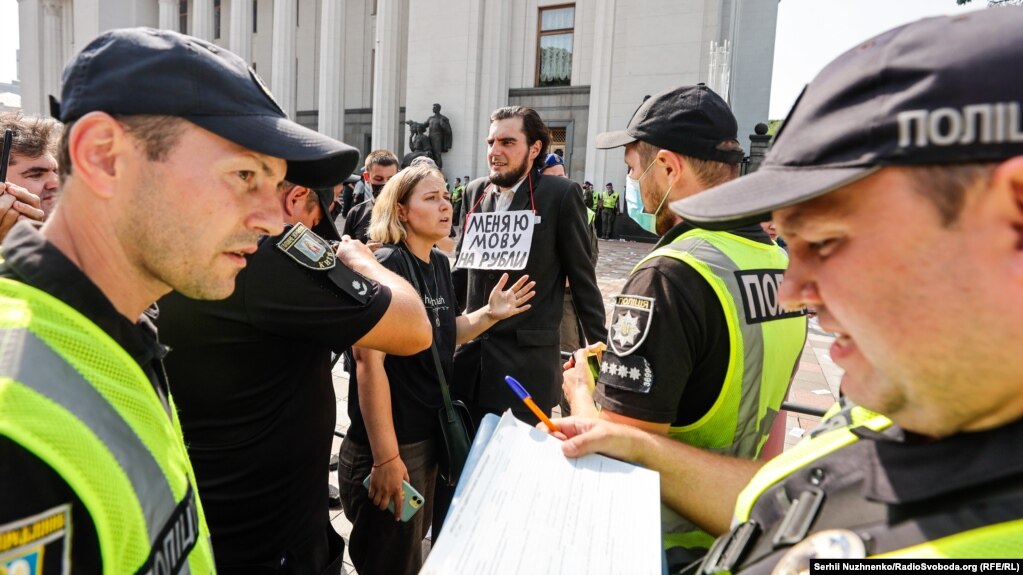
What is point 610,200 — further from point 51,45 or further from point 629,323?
point 51,45

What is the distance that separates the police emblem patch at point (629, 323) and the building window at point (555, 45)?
19927 mm

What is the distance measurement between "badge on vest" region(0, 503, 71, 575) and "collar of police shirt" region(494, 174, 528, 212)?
2.74 m

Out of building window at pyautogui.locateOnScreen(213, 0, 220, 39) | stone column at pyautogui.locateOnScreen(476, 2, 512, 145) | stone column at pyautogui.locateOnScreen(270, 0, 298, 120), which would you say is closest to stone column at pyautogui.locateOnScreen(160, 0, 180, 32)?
building window at pyautogui.locateOnScreen(213, 0, 220, 39)

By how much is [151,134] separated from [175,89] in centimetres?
9

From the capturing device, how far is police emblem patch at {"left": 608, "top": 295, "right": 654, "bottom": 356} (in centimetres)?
141

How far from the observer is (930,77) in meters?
0.61

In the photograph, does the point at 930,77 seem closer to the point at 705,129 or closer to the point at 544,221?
the point at 705,129

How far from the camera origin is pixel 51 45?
115ft

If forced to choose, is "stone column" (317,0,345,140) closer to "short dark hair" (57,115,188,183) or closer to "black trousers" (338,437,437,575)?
"black trousers" (338,437,437,575)

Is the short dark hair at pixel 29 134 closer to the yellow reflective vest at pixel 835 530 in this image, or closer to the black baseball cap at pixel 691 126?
the black baseball cap at pixel 691 126

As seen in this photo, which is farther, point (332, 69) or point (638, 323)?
point (332, 69)

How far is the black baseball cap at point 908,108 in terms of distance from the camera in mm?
584

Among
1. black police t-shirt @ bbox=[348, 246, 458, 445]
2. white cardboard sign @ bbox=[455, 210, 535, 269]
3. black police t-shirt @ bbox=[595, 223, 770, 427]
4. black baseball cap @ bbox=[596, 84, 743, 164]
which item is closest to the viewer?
black police t-shirt @ bbox=[595, 223, 770, 427]

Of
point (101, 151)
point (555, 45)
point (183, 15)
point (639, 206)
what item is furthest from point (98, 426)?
point (183, 15)
